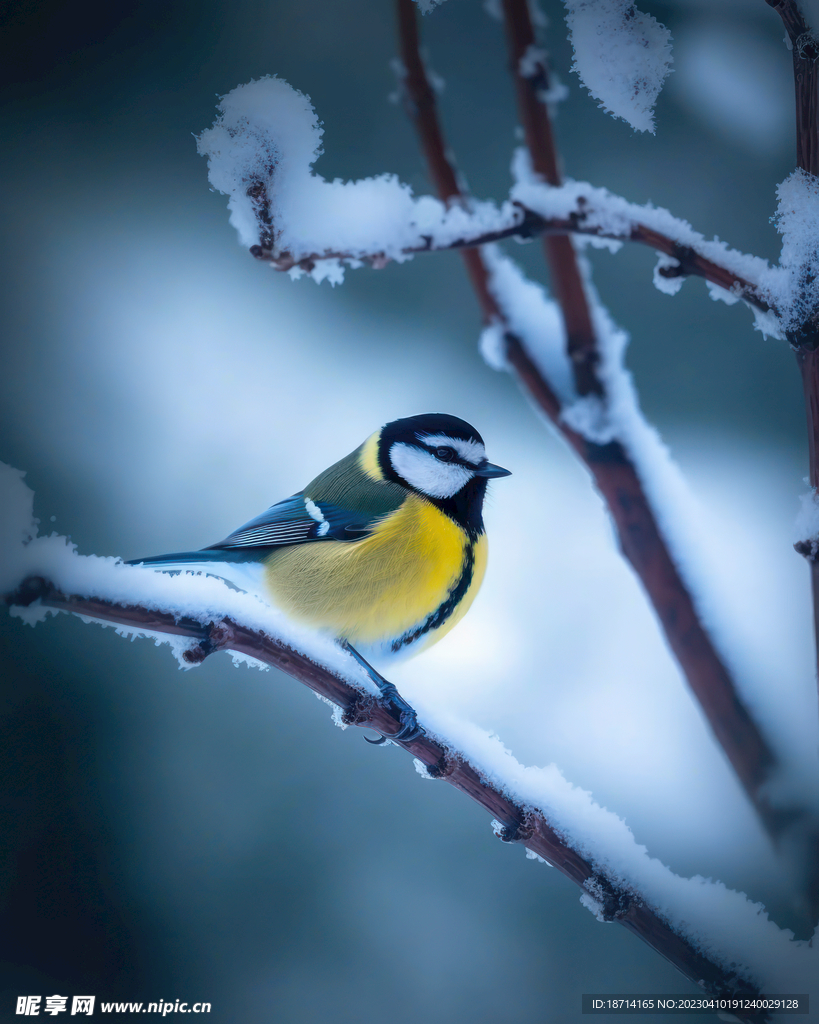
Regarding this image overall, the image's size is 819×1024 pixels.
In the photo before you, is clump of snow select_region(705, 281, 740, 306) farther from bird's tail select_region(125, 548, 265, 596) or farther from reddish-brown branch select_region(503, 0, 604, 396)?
bird's tail select_region(125, 548, 265, 596)

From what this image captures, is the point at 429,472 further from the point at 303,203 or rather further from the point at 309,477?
the point at 303,203

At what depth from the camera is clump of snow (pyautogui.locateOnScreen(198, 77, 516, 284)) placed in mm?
618

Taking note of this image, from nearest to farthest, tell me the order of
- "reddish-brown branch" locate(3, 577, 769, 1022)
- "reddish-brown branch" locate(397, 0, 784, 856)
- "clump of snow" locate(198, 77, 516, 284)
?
"reddish-brown branch" locate(3, 577, 769, 1022) → "clump of snow" locate(198, 77, 516, 284) → "reddish-brown branch" locate(397, 0, 784, 856)

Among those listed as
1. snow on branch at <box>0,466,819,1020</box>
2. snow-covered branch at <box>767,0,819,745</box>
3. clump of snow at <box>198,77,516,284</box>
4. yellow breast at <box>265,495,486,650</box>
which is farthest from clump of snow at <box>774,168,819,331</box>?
snow on branch at <box>0,466,819,1020</box>

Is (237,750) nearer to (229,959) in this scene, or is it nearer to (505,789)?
(229,959)

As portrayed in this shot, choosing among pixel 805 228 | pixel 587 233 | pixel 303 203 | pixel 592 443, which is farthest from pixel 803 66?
pixel 303 203

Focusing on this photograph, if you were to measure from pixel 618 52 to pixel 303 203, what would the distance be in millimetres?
447

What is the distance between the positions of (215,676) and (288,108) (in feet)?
2.17

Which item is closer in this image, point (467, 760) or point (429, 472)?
point (467, 760)

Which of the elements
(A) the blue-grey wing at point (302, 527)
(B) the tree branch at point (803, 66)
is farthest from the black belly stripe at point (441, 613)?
(B) the tree branch at point (803, 66)

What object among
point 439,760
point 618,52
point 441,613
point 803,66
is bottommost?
point 439,760

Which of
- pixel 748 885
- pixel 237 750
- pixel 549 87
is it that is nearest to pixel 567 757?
pixel 748 885

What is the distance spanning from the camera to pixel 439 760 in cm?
57

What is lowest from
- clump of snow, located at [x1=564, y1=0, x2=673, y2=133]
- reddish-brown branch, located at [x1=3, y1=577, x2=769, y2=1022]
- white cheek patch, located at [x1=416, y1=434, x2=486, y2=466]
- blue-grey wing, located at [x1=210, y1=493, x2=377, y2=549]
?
reddish-brown branch, located at [x1=3, y1=577, x2=769, y2=1022]
